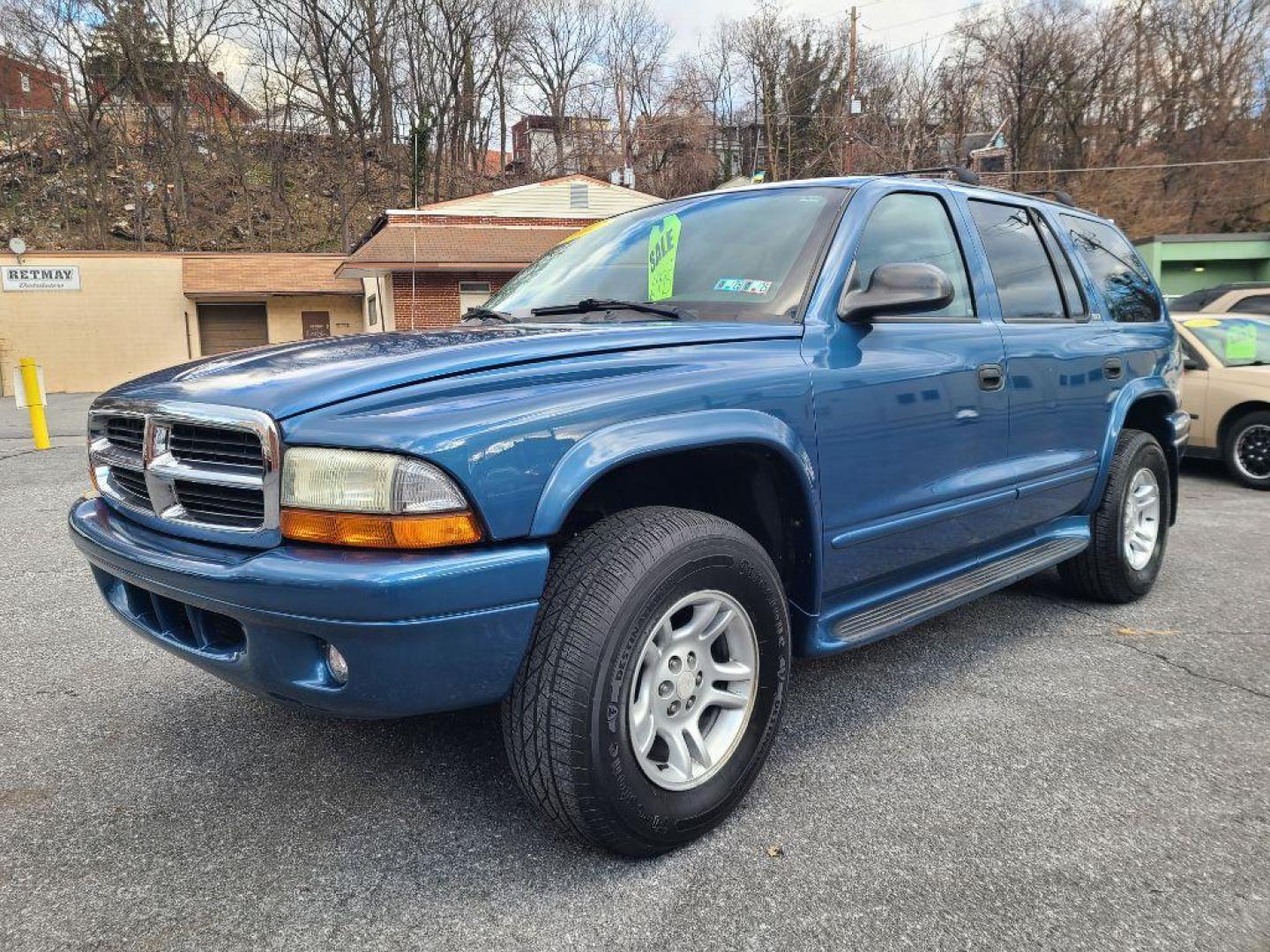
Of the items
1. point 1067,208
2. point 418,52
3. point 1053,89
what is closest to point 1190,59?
point 1053,89

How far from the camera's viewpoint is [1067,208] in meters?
4.14

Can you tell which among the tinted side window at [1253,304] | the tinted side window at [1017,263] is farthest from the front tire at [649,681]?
the tinted side window at [1253,304]

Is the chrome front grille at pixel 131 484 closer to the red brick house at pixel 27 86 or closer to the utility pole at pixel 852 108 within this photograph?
the utility pole at pixel 852 108

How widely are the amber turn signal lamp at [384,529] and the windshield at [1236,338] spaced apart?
830cm

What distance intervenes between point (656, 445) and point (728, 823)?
105cm

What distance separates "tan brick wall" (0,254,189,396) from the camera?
26125mm

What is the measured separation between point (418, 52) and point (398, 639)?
4277cm

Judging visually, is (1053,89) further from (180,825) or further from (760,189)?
(180,825)

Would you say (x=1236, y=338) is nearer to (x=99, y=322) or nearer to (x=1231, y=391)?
(x=1231, y=391)

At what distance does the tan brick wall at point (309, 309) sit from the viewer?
28.0 meters

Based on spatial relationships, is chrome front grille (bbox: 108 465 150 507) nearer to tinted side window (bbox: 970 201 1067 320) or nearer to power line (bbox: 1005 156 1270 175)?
tinted side window (bbox: 970 201 1067 320)

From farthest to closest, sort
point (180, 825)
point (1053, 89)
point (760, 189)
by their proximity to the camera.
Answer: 1. point (1053, 89)
2. point (760, 189)
3. point (180, 825)

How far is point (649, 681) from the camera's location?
2.13 metres

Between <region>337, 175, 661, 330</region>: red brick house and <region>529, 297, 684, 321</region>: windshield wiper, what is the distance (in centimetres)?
1832
